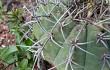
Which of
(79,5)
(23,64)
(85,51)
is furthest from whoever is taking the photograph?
(23,64)

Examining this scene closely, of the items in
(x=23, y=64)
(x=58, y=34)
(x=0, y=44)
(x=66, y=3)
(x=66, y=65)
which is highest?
(x=66, y=3)

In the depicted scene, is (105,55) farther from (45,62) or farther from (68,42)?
(45,62)

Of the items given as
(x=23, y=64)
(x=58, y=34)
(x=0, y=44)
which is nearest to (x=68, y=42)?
(x=58, y=34)

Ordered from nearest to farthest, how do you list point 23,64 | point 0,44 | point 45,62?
1. point 45,62
2. point 23,64
3. point 0,44

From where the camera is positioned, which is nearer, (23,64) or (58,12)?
(58,12)

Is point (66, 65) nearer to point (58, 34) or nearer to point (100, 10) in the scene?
point (58, 34)

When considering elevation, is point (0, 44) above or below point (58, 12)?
below
